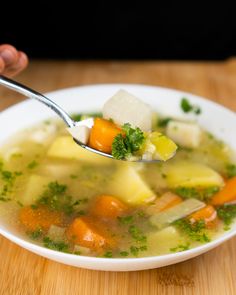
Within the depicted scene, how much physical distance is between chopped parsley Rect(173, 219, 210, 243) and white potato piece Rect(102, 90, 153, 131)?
370 millimetres

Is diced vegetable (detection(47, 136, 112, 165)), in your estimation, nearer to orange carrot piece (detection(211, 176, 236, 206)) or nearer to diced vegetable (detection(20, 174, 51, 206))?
diced vegetable (detection(20, 174, 51, 206))

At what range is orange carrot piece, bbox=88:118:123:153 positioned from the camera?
71.8 inches

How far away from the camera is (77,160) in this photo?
2084mm

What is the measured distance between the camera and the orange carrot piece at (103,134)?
182cm

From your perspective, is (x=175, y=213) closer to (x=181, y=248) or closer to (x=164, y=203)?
(x=164, y=203)

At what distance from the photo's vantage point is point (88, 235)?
64.9 inches

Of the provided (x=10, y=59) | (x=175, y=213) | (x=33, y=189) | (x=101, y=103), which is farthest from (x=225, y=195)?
(x=10, y=59)

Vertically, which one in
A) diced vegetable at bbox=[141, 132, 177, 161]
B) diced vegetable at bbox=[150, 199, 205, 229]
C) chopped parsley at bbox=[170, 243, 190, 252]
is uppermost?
diced vegetable at bbox=[141, 132, 177, 161]

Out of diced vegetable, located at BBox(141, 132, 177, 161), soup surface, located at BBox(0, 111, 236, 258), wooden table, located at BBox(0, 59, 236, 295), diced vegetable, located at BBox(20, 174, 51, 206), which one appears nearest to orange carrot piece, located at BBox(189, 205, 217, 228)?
soup surface, located at BBox(0, 111, 236, 258)

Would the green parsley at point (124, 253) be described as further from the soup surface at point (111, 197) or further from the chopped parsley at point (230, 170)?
the chopped parsley at point (230, 170)

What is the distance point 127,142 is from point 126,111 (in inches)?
7.0
